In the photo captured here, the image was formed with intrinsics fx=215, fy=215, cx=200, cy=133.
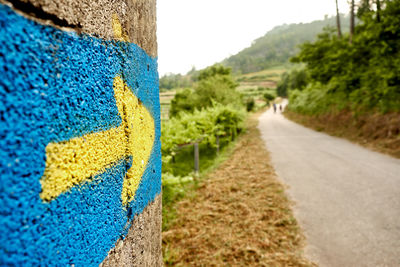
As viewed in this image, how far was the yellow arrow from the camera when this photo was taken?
55cm

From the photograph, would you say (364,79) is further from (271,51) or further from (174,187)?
(271,51)

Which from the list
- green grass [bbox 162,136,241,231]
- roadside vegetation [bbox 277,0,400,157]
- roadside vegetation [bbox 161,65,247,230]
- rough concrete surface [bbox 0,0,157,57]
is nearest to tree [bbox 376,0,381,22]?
roadside vegetation [bbox 277,0,400,157]

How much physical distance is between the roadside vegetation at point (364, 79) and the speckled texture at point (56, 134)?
28.5 ft

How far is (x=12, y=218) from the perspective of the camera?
0.44 m

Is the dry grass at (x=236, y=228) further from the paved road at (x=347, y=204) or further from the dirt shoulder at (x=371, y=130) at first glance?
the dirt shoulder at (x=371, y=130)

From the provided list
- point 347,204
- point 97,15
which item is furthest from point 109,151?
point 347,204

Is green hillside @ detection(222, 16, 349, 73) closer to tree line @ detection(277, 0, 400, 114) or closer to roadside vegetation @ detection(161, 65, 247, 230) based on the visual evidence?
roadside vegetation @ detection(161, 65, 247, 230)

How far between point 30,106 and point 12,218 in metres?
0.24

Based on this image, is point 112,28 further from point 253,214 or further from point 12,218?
point 253,214

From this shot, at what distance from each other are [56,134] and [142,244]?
2.78 ft

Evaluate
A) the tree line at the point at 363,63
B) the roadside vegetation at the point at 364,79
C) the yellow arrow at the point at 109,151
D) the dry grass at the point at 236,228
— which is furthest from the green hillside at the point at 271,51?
the yellow arrow at the point at 109,151

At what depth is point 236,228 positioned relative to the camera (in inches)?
135

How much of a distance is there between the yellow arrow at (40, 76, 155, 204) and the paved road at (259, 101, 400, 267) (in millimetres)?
2722

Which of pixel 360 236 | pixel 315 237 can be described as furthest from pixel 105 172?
pixel 360 236
